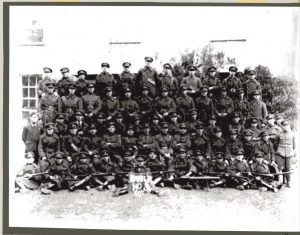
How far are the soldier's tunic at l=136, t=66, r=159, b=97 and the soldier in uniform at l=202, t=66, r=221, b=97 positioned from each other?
501mm

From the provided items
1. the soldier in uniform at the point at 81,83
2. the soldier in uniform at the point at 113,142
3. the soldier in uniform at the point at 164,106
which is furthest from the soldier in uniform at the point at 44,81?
the soldier in uniform at the point at 164,106

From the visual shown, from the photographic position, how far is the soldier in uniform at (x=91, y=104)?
4.96 m

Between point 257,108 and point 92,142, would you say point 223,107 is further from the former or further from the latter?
point 92,142

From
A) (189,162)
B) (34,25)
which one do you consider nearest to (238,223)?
(189,162)

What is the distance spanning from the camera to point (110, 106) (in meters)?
4.95

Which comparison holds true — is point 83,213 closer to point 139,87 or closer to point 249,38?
point 139,87

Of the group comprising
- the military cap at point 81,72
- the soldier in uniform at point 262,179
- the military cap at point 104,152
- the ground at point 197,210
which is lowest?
the ground at point 197,210

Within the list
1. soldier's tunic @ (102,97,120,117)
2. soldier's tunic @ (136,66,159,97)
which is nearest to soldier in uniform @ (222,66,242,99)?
soldier's tunic @ (136,66,159,97)

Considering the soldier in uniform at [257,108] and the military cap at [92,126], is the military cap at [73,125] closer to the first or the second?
the military cap at [92,126]

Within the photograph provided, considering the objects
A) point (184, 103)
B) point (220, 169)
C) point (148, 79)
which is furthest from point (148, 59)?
point (220, 169)

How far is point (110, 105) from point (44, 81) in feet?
2.42

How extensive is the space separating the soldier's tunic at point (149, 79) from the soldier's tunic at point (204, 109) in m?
0.46

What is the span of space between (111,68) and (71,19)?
0.65 metres

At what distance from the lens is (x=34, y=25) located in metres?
4.97
